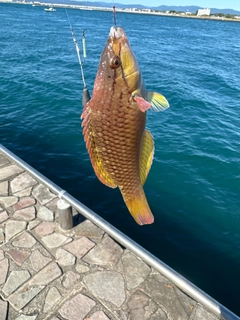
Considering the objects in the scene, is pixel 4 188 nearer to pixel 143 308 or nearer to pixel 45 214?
pixel 45 214

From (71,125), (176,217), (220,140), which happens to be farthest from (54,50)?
(176,217)

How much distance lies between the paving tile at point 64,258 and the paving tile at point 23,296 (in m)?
0.60

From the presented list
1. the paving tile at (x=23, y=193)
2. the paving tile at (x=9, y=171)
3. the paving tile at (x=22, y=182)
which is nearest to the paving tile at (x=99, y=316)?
the paving tile at (x=23, y=193)

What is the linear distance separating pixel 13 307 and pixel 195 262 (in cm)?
490

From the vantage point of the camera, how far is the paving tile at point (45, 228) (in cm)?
595

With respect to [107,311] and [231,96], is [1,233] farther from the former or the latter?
[231,96]

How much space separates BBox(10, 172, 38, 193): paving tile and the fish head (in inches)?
242

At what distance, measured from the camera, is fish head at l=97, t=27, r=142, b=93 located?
5.67 feet

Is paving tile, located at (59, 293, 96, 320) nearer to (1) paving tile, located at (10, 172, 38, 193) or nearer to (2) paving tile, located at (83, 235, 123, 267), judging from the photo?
(2) paving tile, located at (83, 235, 123, 267)

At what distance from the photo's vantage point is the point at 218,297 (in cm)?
661

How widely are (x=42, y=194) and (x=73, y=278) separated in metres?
2.65

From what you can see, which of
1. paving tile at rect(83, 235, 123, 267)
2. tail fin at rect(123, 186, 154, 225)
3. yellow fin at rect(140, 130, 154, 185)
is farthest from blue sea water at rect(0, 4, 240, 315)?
yellow fin at rect(140, 130, 154, 185)

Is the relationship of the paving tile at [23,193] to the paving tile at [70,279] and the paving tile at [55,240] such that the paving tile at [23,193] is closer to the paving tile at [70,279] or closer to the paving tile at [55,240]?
the paving tile at [55,240]

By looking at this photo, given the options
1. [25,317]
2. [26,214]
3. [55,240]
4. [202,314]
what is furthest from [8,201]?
[202,314]
